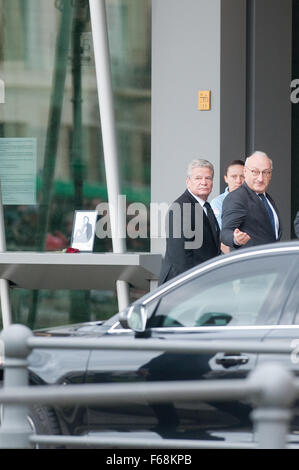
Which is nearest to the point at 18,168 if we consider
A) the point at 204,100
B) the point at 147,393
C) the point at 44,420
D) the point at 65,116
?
the point at 65,116

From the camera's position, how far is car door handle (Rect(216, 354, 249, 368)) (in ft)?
18.4

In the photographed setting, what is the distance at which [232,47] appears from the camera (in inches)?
475

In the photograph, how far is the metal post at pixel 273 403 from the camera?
3.55 m

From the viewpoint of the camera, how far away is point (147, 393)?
3.93 metres

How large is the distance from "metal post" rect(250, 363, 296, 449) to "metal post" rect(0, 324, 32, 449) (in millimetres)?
1428

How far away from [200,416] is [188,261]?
114 inches

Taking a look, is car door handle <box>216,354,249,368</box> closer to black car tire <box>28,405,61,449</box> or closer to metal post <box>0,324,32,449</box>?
black car tire <box>28,405,61,449</box>

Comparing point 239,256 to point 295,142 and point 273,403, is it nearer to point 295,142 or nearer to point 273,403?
point 273,403

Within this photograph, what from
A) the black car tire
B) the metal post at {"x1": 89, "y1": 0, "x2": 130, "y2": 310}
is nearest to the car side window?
the black car tire

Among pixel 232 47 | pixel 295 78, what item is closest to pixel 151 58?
pixel 232 47

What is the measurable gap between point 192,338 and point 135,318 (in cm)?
33

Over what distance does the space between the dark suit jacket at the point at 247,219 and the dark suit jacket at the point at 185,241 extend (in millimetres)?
203
